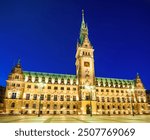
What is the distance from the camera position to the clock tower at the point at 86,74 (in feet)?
110

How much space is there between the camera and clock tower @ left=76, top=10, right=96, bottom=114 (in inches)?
1325

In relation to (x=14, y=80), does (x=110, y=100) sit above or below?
below

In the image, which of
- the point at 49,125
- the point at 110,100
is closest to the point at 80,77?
the point at 110,100

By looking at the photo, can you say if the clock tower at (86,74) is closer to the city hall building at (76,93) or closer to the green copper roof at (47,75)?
the city hall building at (76,93)

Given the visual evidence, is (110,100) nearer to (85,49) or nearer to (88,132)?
(85,49)

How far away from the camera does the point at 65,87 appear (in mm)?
35656

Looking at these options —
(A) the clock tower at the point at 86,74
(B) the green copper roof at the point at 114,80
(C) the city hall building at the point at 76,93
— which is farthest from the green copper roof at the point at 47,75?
(B) the green copper roof at the point at 114,80

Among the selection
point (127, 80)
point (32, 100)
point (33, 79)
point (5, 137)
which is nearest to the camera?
point (5, 137)

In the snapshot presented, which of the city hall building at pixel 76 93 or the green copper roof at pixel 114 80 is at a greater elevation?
the green copper roof at pixel 114 80

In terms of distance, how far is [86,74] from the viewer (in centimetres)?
3584

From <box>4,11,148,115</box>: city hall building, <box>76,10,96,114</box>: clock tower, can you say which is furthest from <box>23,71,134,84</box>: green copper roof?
<box>76,10,96,114</box>: clock tower

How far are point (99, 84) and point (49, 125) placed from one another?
32.0 meters

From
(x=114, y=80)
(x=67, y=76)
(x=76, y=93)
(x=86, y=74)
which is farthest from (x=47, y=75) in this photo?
(x=114, y=80)

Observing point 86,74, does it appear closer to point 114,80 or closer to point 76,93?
point 76,93
